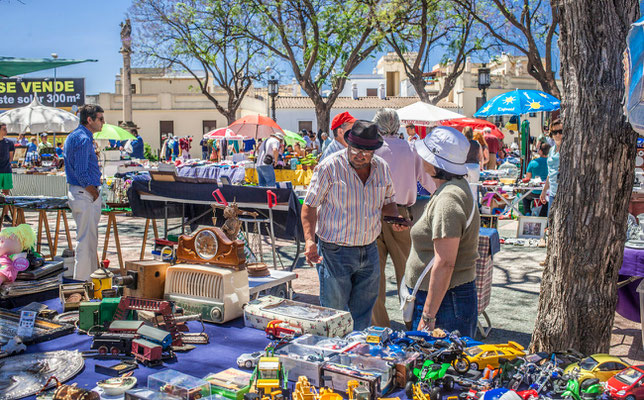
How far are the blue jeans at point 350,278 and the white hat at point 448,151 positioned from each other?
899mm

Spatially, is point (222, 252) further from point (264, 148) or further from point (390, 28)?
point (390, 28)

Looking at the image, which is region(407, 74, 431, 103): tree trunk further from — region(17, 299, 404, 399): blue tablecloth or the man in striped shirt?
region(17, 299, 404, 399): blue tablecloth


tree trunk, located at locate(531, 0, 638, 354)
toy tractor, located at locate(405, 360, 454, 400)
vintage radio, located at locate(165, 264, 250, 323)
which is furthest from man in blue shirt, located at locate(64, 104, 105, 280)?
toy tractor, located at locate(405, 360, 454, 400)

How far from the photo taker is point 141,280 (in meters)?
2.99

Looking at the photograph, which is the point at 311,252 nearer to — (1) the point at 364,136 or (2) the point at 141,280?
(1) the point at 364,136

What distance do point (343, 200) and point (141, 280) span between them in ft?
4.02

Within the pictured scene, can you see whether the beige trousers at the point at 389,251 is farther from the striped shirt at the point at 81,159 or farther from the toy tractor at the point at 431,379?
the striped shirt at the point at 81,159

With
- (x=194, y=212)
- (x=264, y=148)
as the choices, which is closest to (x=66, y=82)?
(x=264, y=148)

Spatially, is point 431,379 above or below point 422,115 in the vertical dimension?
below

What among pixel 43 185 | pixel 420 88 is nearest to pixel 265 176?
pixel 43 185

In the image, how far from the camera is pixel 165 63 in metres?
27.4

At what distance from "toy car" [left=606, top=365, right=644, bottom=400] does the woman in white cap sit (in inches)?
38.5

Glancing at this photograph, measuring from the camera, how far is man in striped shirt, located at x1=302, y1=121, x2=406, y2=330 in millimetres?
3551

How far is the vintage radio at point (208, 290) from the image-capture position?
2.90 m
